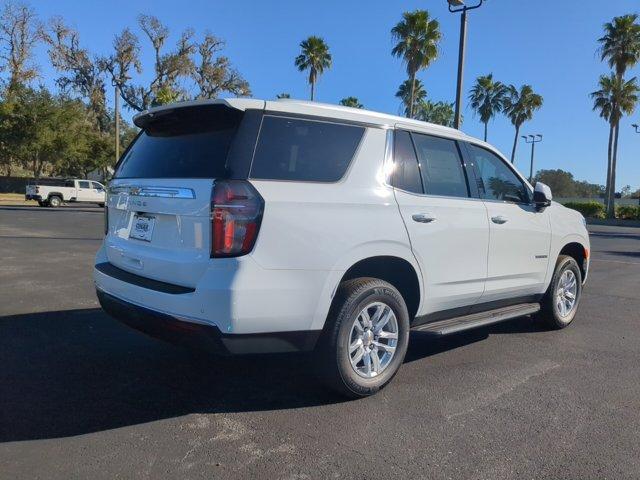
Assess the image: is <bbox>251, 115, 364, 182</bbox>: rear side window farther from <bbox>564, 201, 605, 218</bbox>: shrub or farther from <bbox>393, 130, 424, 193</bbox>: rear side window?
<bbox>564, 201, 605, 218</bbox>: shrub

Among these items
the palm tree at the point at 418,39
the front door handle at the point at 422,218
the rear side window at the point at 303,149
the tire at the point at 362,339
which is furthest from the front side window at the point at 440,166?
the palm tree at the point at 418,39

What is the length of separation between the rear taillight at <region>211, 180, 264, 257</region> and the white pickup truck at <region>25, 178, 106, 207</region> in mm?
32352

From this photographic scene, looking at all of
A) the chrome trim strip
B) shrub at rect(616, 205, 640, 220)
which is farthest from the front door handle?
shrub at rect(616, 205, 640, 220)

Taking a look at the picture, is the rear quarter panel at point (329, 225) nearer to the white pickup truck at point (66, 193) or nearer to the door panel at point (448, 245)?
the door panel at point (448, 245)

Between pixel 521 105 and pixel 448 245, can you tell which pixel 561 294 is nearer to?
pixel 448 245

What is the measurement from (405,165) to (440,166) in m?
0.50

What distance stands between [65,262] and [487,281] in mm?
7622

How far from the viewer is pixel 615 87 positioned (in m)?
43.9

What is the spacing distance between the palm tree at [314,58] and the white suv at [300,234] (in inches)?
1447

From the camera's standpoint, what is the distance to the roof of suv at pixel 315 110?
11.2 ft

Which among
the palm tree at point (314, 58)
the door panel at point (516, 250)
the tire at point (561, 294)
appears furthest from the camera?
the palm tree at point (314, 58)

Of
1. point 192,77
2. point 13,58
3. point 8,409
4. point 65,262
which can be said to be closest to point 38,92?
point 13,58

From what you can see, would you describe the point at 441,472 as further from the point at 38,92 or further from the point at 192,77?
the point at 192,77

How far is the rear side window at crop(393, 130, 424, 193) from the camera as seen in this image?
405cm
